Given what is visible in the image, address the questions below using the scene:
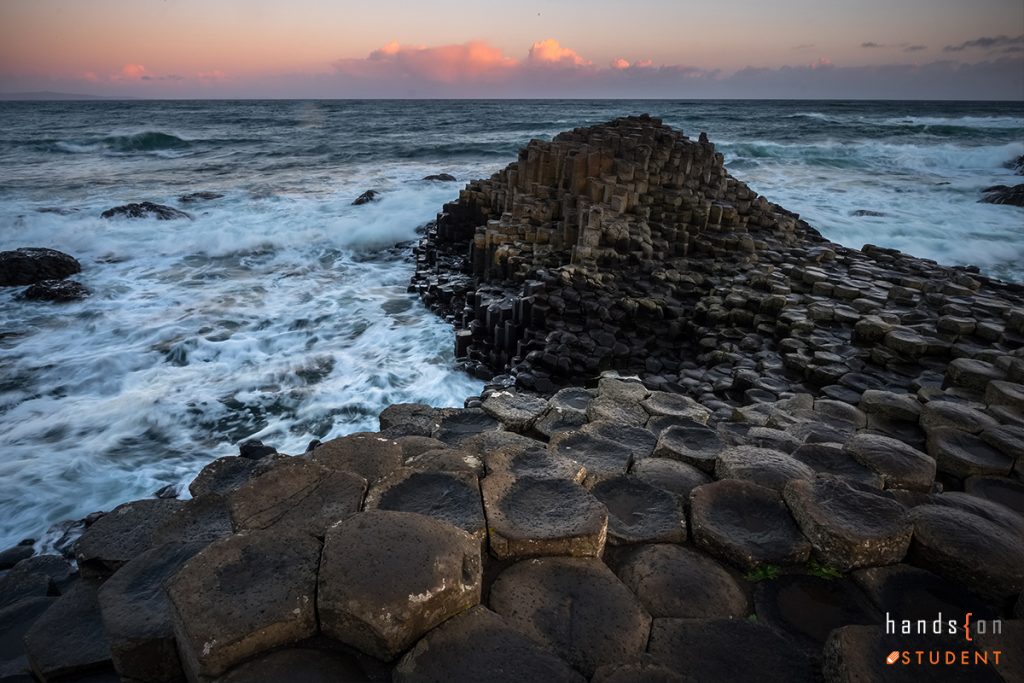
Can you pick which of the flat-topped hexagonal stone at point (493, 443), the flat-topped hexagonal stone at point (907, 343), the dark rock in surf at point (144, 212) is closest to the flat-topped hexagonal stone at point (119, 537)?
the flat-topped hexagonal stone at point (493, 443)

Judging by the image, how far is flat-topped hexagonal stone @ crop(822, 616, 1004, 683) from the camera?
1.78 metres

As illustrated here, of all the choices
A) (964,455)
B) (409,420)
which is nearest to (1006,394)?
(964,455)

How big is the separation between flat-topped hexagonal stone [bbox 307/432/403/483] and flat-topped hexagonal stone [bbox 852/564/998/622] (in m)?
2.34

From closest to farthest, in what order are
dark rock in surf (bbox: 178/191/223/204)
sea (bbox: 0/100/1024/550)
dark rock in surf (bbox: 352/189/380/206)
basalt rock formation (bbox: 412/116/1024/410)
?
1. basalt rock formation (bbox: 412/116/1024/410)
2. sea (bbox: 0/100/1024/550)
3. dark rock in surf (bbox: 352/189/380/206)
4. dark rock in surf (bbox: 178/191/223/204)

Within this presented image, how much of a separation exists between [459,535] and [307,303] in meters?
9.12

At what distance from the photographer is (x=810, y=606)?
2.21 m

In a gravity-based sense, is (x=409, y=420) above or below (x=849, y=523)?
below

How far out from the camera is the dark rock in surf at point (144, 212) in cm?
1595

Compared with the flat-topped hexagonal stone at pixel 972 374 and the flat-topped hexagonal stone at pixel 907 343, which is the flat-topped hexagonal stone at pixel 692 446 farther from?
the flat-topped hexagonal stone at pixel 907 343

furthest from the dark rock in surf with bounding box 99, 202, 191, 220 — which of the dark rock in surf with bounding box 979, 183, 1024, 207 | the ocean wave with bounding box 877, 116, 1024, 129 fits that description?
the ocean wave with bounding box 877, 116, 1024, 129

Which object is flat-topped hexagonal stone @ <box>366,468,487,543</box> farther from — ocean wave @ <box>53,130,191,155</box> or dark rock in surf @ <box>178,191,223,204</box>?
ocean wave @ <box>53,130,191,155</box>

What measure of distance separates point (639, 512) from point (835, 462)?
139 centimetres

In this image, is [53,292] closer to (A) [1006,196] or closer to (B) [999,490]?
(B) [999,490]

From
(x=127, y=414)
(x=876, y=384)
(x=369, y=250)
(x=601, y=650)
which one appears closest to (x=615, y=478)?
(x=601, y=650)
